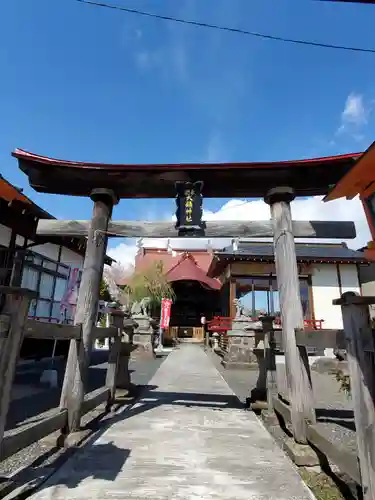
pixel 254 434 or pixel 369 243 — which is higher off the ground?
pixel 369 243

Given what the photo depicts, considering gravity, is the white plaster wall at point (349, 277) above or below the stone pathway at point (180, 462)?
above

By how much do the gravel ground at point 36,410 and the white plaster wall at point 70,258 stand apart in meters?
3.49

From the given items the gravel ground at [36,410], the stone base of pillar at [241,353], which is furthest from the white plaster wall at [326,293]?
the gravel ground at [36,410]

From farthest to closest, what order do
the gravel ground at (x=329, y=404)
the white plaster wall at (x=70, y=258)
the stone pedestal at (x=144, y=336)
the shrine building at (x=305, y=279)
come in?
the shrine building at (x=305, y=279)
the stone pedestal at (x=144, y=336)
the white plaster wall at (x=70, y=258)
the gravel ground at (x=329, y=404)

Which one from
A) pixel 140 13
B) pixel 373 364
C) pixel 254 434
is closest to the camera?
pixel 373 364

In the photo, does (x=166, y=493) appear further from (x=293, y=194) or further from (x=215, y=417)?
(x=293, y=194)

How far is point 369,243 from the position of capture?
135 inches

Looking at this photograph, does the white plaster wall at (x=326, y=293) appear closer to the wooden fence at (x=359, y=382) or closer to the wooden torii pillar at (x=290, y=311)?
the wooden torii pillar at (x=290, y=311)

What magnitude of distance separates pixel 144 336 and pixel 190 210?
1036 cm

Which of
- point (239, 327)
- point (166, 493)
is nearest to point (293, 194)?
point (166, 493)

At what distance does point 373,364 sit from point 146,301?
13602 mm

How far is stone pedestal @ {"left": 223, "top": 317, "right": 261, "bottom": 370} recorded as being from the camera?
37.0 ft

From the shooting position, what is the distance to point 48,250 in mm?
10281

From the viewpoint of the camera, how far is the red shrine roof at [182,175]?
445cm
